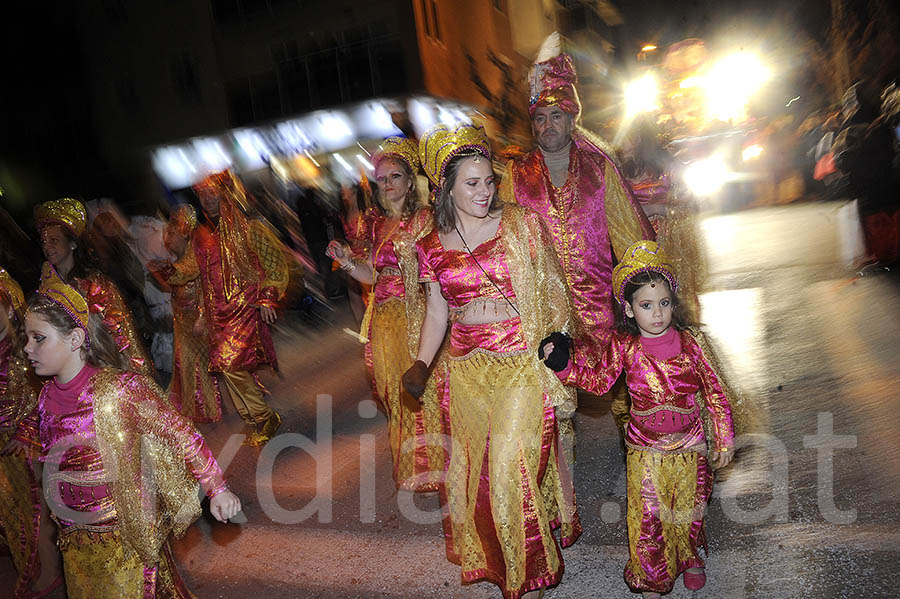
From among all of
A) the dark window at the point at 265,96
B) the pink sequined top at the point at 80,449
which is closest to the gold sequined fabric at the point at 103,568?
the pink sequined top at the point at 80,449

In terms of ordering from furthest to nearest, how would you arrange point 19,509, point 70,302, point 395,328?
point 395,328
point 19,509
point 70,302

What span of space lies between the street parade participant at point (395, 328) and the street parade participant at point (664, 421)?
5.41 ft

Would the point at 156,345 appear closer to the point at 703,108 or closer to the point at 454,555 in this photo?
the point at 454,555

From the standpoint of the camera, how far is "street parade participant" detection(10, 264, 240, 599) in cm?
299

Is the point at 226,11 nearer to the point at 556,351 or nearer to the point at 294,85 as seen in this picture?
the point at 294,85

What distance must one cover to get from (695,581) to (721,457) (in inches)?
26.2

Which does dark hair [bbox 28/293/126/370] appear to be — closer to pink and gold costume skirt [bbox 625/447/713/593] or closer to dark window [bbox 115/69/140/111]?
pink and gold costume skirt [bbox 625/447/713/593]

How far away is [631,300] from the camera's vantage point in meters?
3.40

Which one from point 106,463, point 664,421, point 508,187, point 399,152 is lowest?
point 664,421

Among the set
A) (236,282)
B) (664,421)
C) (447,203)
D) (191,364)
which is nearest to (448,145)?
(447,203)

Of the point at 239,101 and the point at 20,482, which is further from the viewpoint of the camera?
the point at 239,101

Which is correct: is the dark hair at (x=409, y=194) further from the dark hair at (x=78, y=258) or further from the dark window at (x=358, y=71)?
the dark window at (x=358, y=71)

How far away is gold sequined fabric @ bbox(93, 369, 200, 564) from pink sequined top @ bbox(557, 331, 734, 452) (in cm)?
179

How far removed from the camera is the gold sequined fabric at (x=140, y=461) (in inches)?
118
